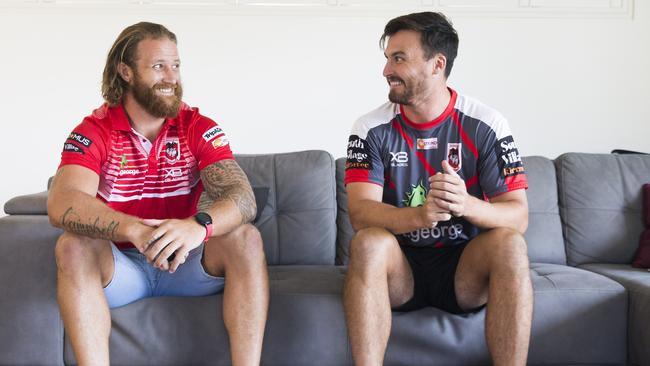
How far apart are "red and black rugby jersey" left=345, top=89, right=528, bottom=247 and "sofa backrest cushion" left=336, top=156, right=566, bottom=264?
1.89 feet

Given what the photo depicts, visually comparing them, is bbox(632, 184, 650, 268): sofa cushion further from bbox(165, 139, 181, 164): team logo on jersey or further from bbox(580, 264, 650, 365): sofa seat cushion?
bbox(165, 139, 181, 164): team logo on jersey

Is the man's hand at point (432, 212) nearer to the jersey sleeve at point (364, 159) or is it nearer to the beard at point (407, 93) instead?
the jersey sleeve at point (364, 159)

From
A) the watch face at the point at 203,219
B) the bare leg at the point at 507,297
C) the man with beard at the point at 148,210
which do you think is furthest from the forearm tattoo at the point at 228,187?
the bare leg at the point at 507,297

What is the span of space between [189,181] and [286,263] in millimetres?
658

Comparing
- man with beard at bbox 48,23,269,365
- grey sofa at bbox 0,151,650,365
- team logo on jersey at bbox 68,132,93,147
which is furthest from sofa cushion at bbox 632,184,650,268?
team logo on jersey at bbox 68,132,93,147

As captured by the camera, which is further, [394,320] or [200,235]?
[394,320]

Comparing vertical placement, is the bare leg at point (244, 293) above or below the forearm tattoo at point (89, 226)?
below

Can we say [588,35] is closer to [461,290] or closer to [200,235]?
[461,290]

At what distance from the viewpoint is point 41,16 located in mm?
3312

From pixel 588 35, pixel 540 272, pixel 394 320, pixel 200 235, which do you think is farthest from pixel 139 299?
pixel 588 35

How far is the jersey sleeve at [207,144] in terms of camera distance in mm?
2133

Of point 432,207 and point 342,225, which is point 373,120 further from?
point 342,225

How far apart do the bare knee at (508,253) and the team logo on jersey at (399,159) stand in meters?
0.41

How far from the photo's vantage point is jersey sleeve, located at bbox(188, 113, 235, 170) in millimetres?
→ 2133
